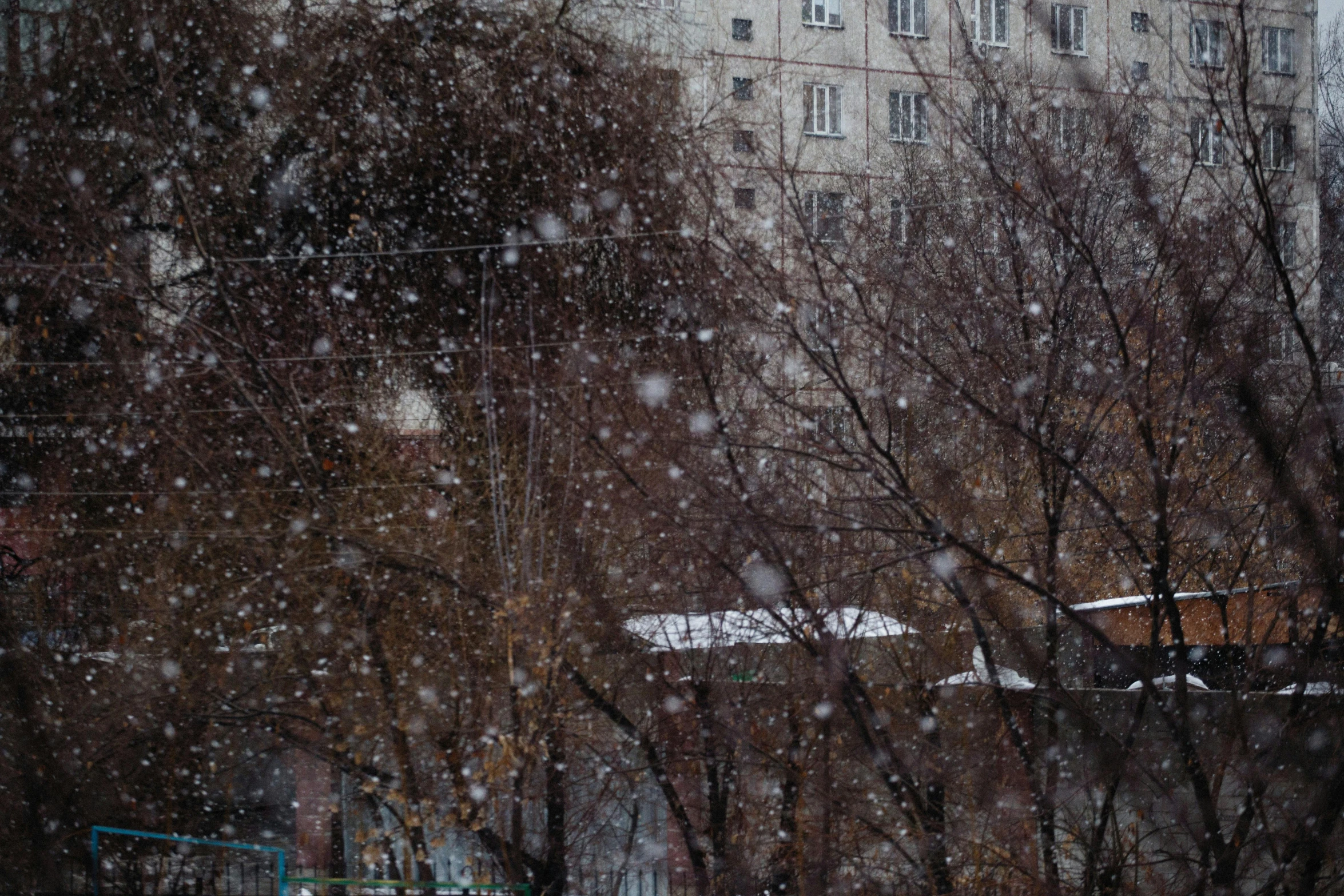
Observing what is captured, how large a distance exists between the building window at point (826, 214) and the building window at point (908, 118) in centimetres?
77

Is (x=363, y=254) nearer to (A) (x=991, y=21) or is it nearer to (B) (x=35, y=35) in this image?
(B) (x=35, y=35)

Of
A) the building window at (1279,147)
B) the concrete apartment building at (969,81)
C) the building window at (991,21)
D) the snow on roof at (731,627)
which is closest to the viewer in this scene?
the building window at (1279,147)

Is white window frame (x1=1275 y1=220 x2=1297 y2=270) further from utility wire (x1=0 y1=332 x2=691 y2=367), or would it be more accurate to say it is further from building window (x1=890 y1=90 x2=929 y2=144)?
building window (x1=890 y1=90 x2=929 y2=144)

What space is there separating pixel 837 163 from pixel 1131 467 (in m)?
3.45

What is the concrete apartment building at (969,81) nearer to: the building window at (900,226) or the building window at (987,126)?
the building window at (987,126)

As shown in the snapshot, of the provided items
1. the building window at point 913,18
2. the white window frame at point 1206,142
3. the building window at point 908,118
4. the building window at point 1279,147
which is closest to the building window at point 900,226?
the building window at point 908,118

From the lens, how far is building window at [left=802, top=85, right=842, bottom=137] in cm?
779

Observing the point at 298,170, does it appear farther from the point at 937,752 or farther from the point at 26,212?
the point at 937,752

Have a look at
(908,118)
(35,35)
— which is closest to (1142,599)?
(908,118)

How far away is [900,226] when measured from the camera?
6867 mm

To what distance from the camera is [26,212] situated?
6.70 metres

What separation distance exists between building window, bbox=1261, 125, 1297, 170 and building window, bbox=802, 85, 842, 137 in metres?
4.46

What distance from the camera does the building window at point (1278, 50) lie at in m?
3.57

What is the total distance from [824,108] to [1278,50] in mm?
4477
